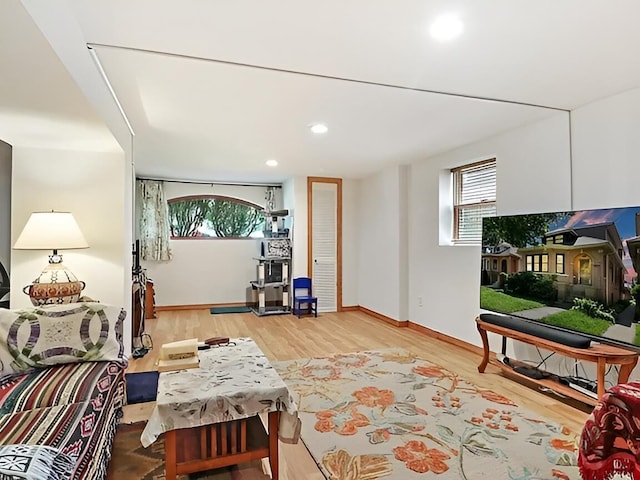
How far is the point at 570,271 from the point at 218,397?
262cm

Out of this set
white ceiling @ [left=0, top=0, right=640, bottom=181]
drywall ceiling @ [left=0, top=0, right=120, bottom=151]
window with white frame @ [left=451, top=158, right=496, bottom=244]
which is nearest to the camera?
drywall ceiling @ [left=0, top=0, right=120, bottom=151]

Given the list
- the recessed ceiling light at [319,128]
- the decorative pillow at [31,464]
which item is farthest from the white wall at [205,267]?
the decorative pillow at [31,464]

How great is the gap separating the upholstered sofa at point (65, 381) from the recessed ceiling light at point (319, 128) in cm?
233

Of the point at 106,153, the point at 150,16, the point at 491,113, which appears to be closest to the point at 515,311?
the point at 491,113

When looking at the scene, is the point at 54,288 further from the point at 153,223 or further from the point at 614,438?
the point at 153,223

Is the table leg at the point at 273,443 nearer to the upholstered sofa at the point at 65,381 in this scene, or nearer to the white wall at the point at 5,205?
the upholstered sofa at the point at 65,381

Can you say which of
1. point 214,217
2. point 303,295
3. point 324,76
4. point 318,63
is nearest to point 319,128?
point 324,76

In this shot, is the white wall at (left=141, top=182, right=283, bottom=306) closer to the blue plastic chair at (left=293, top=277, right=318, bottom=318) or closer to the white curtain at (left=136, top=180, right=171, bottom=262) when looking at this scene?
the white curtain at (left=136, top=180, right=171, bottom=262)

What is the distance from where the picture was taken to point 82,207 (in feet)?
10.9

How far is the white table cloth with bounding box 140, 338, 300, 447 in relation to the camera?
67.7 inches

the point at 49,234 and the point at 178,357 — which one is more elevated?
the point at 49,234

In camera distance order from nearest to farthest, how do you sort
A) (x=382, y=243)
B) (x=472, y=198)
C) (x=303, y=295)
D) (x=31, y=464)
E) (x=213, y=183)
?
(x=31, y=464) → (x=472, y=198) → (x=382, y=243) → (x=303, y=295) → (x=213, y=183)

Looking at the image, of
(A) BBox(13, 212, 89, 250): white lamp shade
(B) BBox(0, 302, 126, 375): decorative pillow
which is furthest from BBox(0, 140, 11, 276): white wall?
(B) BBox(0, 302, 126, 375): decorative pillow

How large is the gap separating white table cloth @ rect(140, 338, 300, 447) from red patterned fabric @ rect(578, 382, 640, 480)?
1303 millimetres
